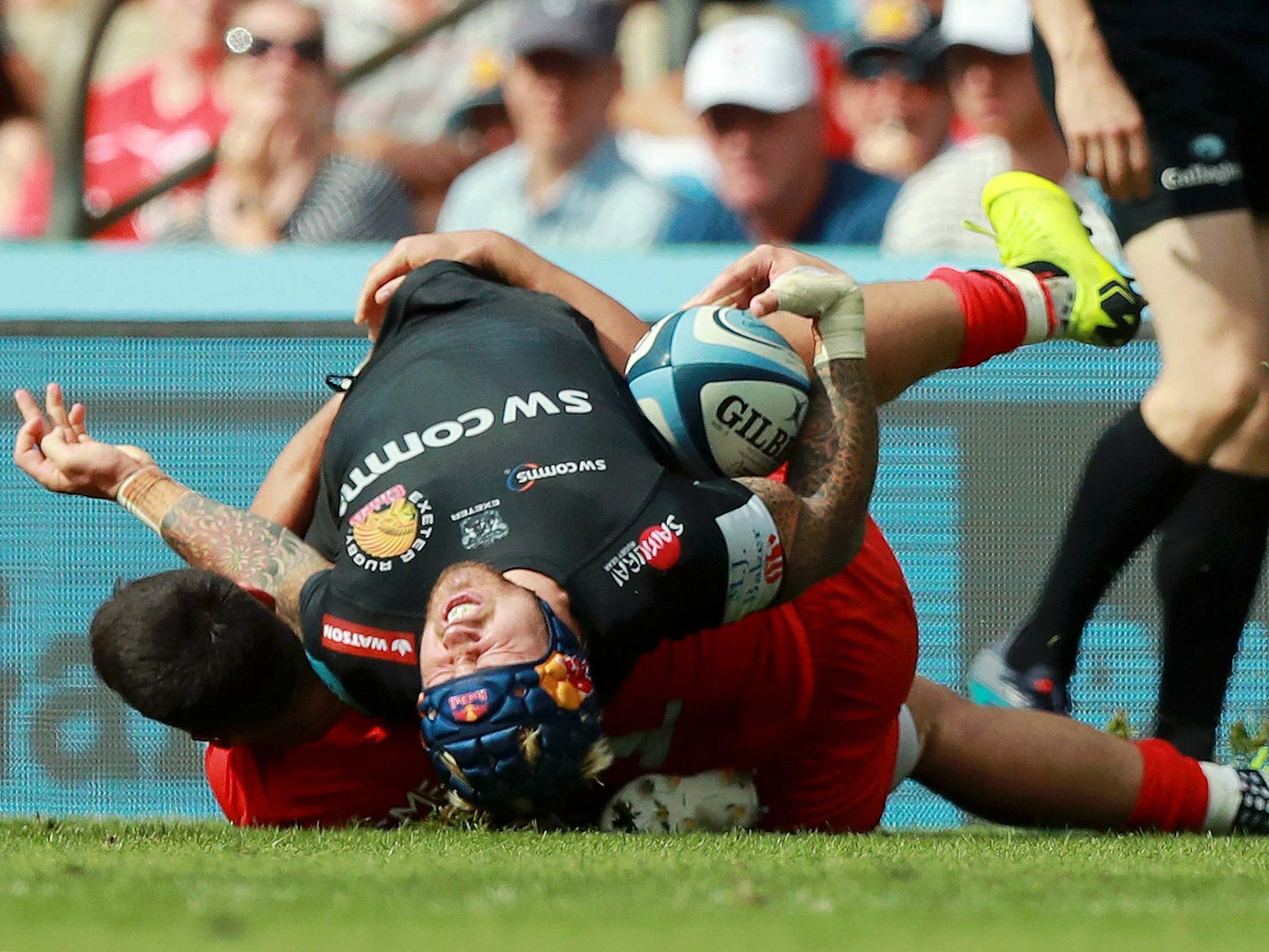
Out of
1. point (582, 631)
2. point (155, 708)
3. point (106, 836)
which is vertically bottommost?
point (106, 836)

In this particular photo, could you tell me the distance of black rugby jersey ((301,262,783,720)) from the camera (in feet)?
12.0

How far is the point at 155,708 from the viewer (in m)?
3.84

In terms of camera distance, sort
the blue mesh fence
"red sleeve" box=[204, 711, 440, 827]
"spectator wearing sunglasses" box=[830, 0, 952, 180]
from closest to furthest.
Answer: "red sleeve" box=[204, 711, 440, 827]
the blue mesh fence
"spectator wearing sunglasses" box=[830, 0, 952, 180]

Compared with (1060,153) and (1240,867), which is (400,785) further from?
(1060,153)

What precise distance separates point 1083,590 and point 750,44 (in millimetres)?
3133

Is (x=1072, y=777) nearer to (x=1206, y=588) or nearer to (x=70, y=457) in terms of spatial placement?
(x=1206, y=588)

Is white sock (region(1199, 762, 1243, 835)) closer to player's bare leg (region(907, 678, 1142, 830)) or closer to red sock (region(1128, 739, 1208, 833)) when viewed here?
red sock (region(1128, 739, 1208, 833))

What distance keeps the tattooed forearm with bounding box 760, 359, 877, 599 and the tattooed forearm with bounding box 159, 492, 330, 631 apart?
3.30 ft

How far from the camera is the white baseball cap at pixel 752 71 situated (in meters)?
7.02

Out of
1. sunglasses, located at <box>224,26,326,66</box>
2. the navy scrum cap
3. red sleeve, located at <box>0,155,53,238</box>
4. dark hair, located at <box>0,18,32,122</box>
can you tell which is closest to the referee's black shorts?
the navy scrum cap

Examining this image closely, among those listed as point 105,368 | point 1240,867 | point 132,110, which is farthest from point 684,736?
point 132,110

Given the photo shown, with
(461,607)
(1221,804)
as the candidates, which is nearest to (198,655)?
(461,607)

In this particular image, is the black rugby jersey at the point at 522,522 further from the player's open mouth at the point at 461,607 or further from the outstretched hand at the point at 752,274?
the outstretched hand at the point at 752,274

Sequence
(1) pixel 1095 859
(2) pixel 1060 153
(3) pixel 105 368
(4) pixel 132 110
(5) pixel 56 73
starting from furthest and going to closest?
(4) pixel 132 110 → (2) pixel 1060 153 → (5) pixel 56 73 → (3) pixel 105 368 → (1) pixel 1095 859
